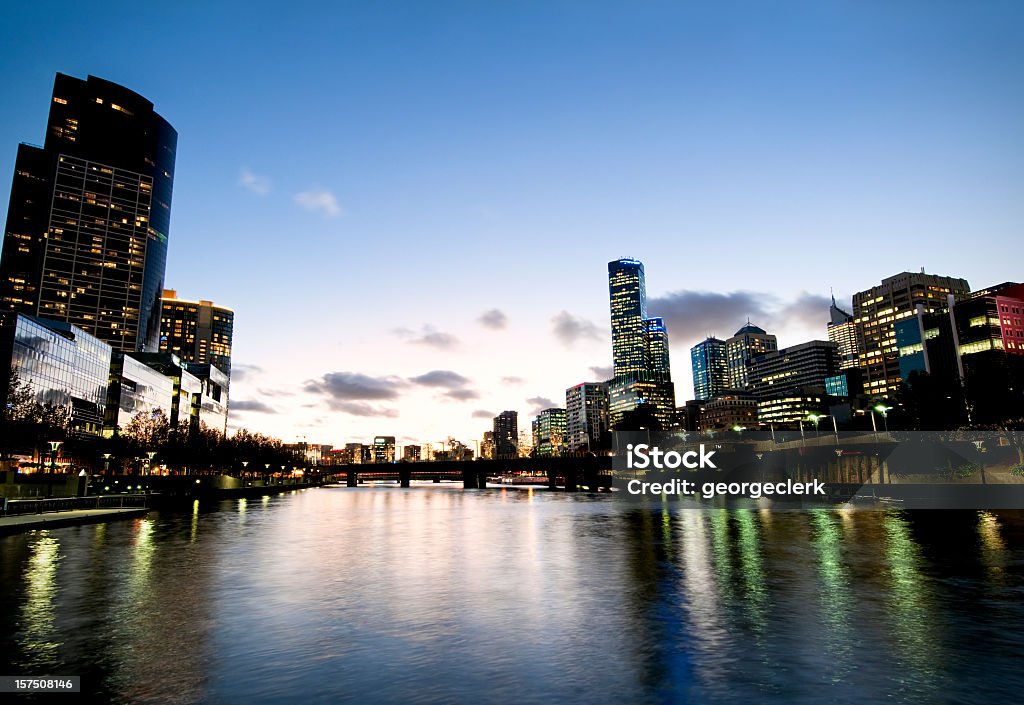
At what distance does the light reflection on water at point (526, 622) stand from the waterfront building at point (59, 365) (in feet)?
352

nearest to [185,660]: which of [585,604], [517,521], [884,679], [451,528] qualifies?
[585,604]

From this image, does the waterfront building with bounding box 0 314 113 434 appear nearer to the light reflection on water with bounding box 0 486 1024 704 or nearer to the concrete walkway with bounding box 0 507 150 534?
A: the concrete walkway with bounding box 0 507 150 534

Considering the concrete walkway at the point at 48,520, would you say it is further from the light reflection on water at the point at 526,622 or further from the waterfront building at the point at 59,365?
the waterfront building at the point at 59,365

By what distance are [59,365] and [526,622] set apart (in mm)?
160042

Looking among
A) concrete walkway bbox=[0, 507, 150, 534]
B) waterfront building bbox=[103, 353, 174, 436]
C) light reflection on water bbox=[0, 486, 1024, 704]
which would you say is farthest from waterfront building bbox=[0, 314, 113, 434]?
light reflection on water bbox=[0, 486, 1024, 704]

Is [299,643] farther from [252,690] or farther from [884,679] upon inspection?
[884,679]

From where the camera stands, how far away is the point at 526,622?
66.1 ft

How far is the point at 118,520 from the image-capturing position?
63.0m

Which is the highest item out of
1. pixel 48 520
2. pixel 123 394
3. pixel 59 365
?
pixel 59 365

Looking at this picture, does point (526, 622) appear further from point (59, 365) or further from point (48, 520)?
point (59, 365)

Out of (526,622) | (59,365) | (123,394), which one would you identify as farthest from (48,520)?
(123,394)

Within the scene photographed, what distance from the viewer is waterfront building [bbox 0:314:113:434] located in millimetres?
124938

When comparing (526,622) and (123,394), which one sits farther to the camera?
(123,394)

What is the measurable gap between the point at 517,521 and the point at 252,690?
56.3 m
